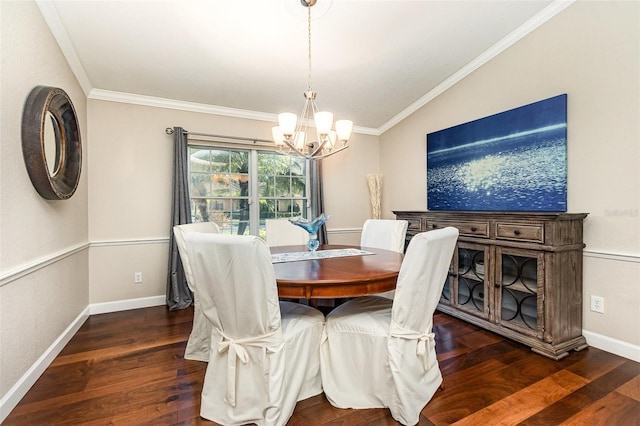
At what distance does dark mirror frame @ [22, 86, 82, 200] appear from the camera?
1.74 m

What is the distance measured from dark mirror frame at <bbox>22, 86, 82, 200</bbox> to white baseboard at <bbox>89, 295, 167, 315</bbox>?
4.59 ft

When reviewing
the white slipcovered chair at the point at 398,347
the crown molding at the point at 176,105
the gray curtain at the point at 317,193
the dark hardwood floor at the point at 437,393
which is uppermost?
the crown molding at the point at 176,105

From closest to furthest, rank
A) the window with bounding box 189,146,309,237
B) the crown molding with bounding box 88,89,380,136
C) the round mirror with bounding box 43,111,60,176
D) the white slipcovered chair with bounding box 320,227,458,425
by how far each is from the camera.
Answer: the white slipcovered chair with bounding box 320,227,458,425, the round mirror with bounding box 43,111,60,176, the crown molding with bounding box 88,89,380,136, the window with bounding box 189,146,309,237

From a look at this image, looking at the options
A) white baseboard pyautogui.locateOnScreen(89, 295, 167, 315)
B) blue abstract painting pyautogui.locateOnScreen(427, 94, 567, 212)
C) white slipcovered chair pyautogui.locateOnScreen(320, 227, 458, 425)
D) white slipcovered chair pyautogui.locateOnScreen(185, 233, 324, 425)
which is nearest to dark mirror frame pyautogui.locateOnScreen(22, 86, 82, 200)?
white slipcovered chair pyautogui.locateOnScreen(185, 233, 324, 425)

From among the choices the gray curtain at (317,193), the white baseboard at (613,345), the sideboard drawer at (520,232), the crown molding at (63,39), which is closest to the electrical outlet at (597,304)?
the white baseboard at (613,345)

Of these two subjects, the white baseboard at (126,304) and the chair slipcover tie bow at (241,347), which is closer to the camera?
the chair slipcover tie bow at (241,347)

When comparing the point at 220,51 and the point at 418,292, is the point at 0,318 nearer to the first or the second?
the point at 418,292

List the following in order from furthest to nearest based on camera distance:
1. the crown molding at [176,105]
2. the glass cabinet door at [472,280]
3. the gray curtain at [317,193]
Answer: the gray curtain at [317,193] < the crown molding at [176,105] < the glass cabinet door at [472,280]

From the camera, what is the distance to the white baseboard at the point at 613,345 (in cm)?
206

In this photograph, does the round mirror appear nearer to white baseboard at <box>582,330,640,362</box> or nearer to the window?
the window

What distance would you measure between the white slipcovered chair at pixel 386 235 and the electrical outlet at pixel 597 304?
56.1 inches

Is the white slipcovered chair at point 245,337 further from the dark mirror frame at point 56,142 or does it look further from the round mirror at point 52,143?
the round mirror at point 52,143

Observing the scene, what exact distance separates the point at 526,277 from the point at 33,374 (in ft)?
11.1

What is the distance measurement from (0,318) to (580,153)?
3.81 m
